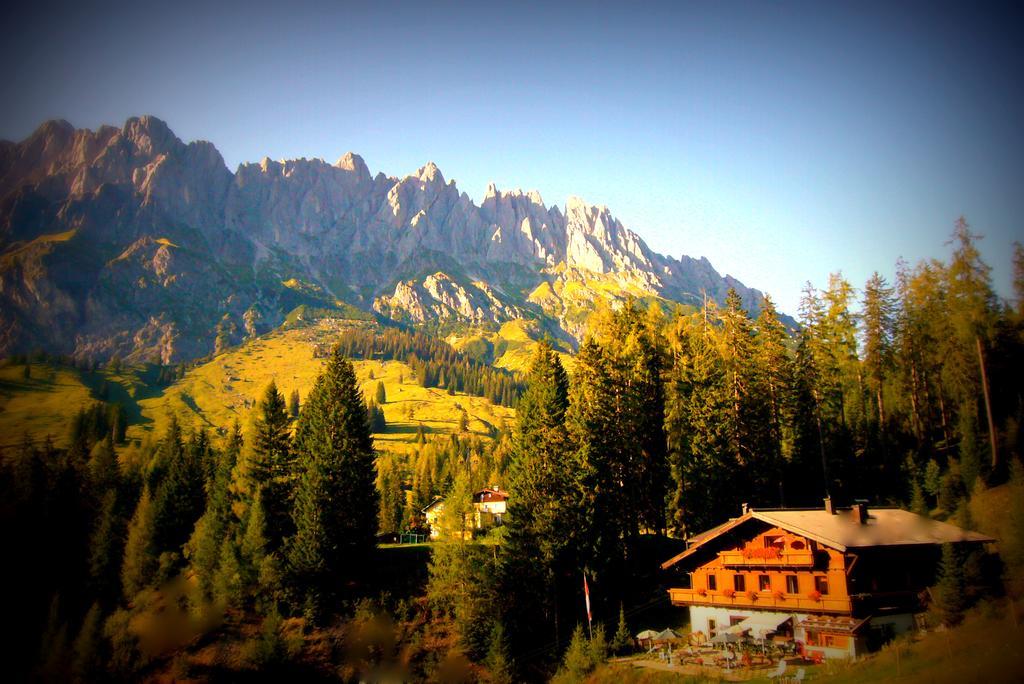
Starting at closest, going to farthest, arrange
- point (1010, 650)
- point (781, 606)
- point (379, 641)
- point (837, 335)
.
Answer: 1. point (1010, 650)
2. point (781, 606)
3. point (379, 641)
4. point (837, 335)

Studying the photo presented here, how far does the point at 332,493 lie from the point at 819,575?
38712 mm

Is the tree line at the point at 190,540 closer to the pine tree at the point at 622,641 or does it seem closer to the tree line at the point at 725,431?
the tree line at the point at 725,431

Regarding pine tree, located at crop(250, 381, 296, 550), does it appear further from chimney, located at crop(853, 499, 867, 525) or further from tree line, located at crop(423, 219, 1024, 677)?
chimney, located at crop(853, 499, 867, 525)

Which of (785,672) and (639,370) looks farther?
(639,370)

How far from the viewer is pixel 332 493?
187 ft

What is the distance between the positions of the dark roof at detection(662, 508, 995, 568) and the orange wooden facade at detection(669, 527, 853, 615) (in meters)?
1.17

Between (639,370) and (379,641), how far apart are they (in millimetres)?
29480

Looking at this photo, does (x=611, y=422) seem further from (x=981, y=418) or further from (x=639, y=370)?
(x=981, y=418)

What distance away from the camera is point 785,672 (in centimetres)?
3234

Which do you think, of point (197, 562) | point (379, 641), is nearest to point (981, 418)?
point (379, 641)

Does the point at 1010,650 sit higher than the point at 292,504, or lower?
lower

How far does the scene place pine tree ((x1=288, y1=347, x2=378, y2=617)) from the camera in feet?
178

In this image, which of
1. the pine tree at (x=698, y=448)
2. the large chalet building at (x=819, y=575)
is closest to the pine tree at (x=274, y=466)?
the pine tree at (x=698, y=448)

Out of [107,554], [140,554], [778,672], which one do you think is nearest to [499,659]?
[778,672]
